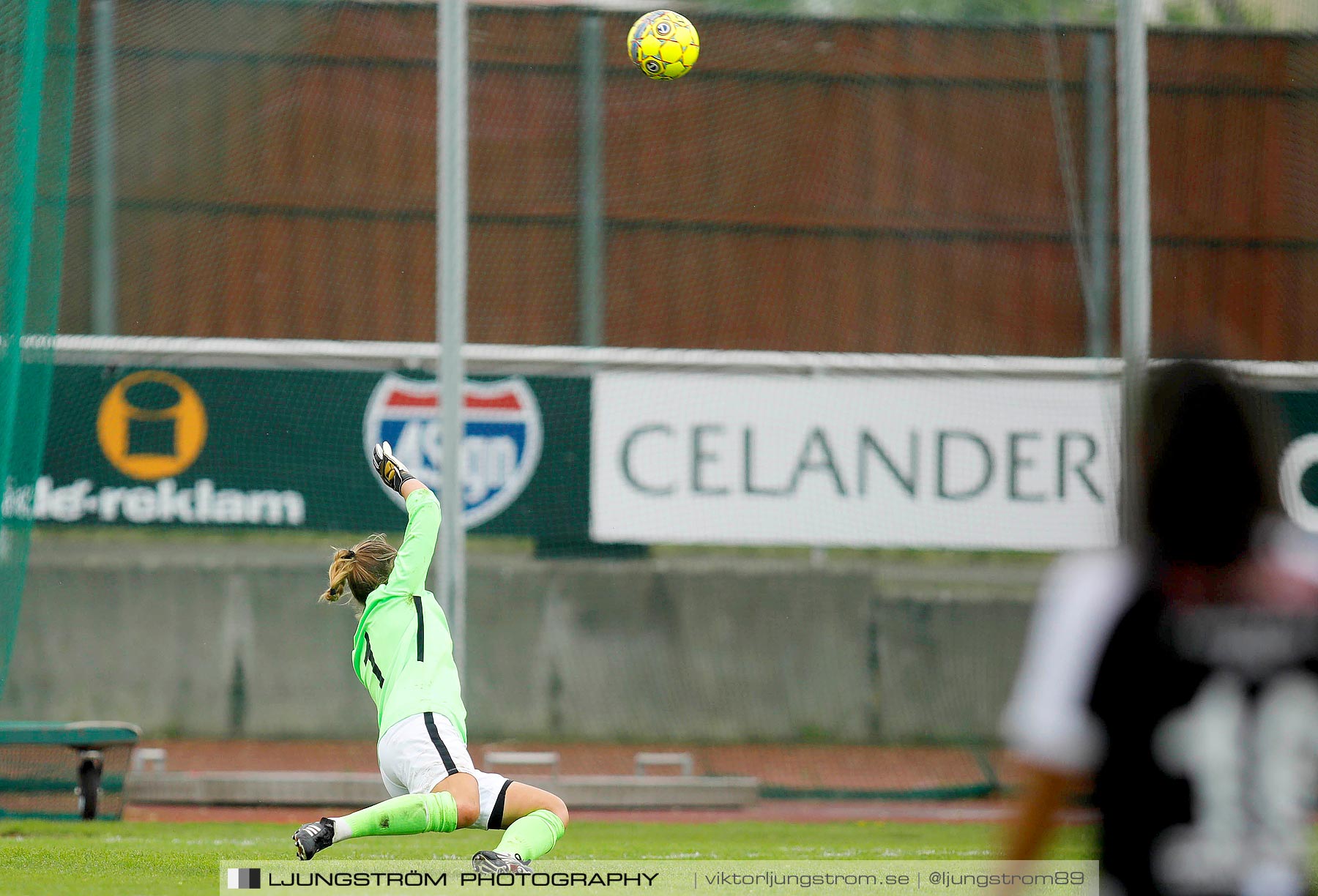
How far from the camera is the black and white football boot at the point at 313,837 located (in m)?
5.55

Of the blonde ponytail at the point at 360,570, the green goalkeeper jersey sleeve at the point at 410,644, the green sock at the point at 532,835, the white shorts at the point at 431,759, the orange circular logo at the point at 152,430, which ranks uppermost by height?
the orange circular logo at the point at 152,430

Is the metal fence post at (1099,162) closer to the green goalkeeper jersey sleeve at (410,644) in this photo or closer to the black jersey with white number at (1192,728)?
the green goalkeeper jersey sleeve at (410,644)

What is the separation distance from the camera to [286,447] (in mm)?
12906

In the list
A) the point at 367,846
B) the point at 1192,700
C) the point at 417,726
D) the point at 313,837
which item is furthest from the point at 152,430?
the point at 1192,700

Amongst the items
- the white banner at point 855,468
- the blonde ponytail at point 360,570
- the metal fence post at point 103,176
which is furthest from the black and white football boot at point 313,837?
the metal fence post at point 103,176

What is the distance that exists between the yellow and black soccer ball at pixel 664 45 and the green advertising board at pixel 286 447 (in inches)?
120

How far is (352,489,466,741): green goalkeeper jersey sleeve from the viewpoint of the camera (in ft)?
19.5

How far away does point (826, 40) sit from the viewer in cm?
1423

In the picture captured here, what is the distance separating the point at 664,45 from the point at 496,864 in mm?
6408

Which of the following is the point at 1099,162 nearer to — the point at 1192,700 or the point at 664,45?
the point at 664,45

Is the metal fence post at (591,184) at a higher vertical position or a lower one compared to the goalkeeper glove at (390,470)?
higher

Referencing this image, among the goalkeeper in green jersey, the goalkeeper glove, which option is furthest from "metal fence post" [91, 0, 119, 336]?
the goalkeeper in green jersey

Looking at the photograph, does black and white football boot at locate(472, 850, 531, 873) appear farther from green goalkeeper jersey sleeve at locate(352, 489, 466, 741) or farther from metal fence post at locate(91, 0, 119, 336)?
metal fence post at locate(91, 0, 119, 336)

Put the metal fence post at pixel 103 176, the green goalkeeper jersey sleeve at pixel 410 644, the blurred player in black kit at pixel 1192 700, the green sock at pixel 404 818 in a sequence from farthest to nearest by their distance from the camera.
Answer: the metal fence post at pixel 103 176 → the green goalkeeper jersey sleeve at pixel 410 644 → the green sock at pixel 404 818 → the blurred player in black kit at pixel 1192 700
